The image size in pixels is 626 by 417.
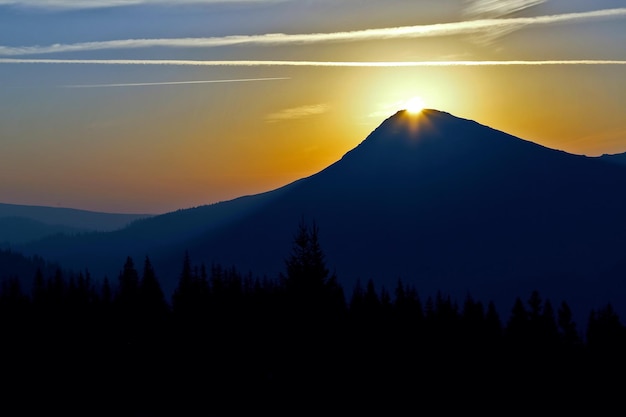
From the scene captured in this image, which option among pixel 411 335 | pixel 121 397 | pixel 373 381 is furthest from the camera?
pixel 411 335

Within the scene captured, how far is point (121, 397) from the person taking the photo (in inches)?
2525

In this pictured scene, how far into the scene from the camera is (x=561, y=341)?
7638 cm

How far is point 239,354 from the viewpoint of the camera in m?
74.8

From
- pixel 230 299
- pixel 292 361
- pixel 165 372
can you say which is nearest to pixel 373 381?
pixel 292 361

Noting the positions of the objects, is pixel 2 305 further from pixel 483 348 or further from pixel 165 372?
pixel 483 348

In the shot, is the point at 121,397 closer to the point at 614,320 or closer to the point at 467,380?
the point at 467,380

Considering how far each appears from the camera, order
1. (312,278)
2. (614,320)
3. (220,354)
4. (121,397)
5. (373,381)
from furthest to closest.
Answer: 1. (614,320)
2. (220,354)
3. (121,397)
4. (373,381)
5. (312,278)

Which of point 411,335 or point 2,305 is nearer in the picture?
point 411,335

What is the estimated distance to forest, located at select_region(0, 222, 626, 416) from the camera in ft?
198

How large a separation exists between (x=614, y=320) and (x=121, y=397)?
4395 centimetres

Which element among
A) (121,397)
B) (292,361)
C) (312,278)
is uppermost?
(312,278)

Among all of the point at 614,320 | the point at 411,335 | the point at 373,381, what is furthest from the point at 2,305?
the point at 614,320

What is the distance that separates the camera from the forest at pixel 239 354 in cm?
6025

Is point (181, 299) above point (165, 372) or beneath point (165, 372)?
above
